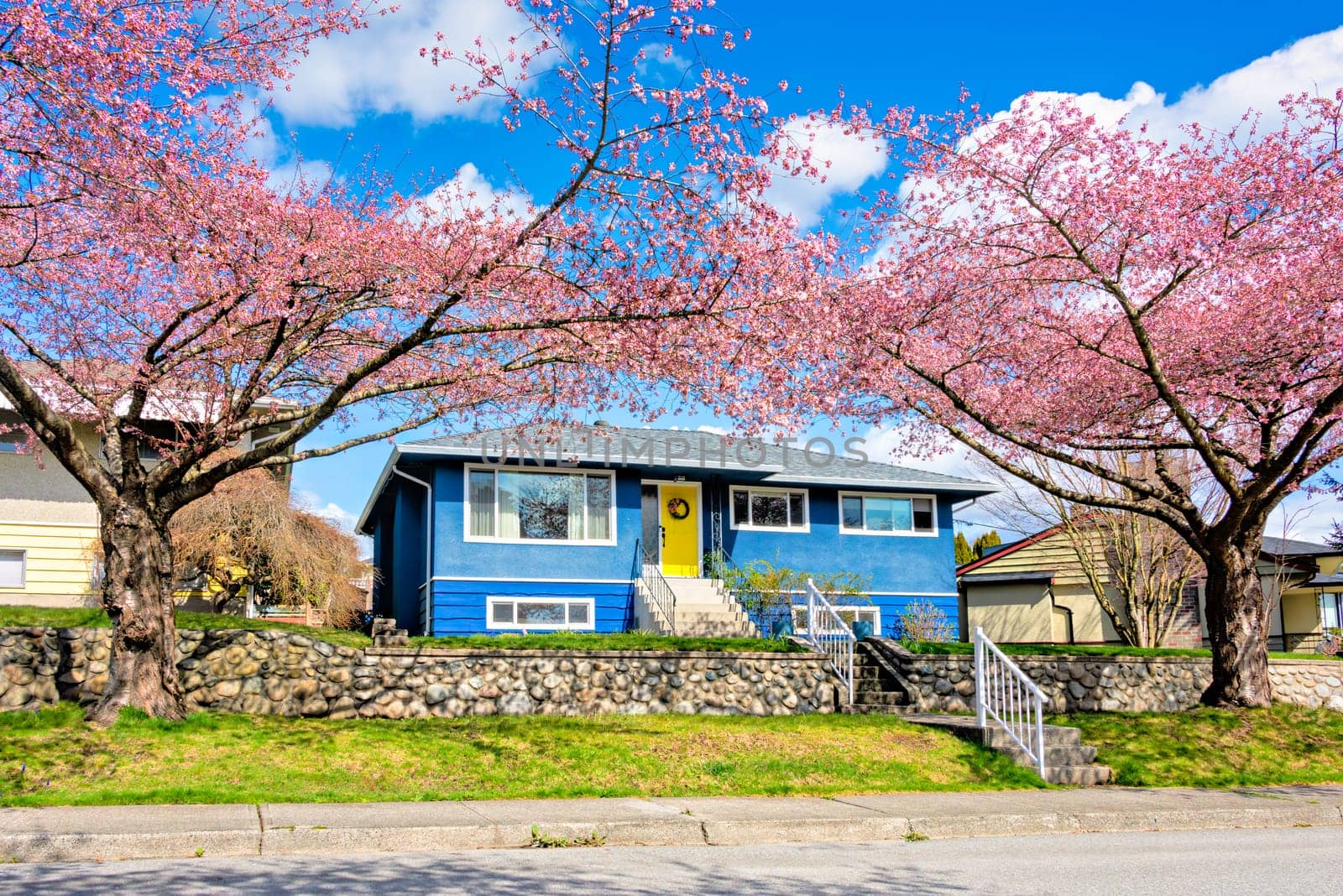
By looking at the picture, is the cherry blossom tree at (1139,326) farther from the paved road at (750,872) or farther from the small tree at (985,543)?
the small tree at (985,543)

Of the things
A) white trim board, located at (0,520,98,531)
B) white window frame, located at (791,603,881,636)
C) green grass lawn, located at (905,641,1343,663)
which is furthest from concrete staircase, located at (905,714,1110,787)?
white trim board, located at (0,520,98,531)

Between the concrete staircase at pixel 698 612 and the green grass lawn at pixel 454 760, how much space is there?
6712mm

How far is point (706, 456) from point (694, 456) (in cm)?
24

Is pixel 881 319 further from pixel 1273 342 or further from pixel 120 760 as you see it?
pixel 120 760

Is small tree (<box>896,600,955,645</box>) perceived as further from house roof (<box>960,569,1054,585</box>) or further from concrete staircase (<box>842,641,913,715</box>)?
house roof (<box>960,569,1054,585</box>)

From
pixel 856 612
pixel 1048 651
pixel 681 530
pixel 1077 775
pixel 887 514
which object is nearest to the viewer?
pixel 1077 775

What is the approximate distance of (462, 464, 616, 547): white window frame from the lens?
21.1 m

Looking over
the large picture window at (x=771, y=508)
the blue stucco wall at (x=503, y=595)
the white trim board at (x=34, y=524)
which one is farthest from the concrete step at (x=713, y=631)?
the white trim board at (x=34, y=524)

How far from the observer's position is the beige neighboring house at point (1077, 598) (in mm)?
31594

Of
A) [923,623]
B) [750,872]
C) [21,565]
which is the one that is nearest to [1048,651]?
[923,623]

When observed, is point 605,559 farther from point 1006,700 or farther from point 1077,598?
point 1077,598

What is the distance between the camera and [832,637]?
1728 cm

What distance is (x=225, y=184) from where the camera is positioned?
37.8ft

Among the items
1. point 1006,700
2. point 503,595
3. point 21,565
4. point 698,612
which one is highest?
point 21,565
